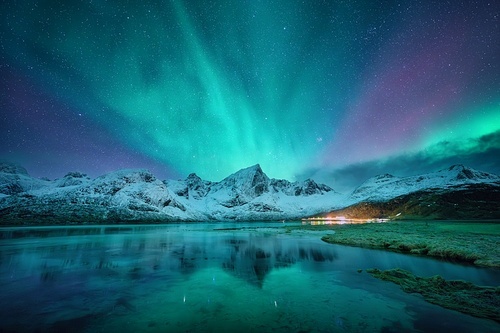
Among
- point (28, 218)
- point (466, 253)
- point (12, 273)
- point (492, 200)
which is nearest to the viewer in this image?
point (12, 273)

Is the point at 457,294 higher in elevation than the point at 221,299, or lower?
higher

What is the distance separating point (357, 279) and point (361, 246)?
19.3m

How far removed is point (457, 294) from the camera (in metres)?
12.2

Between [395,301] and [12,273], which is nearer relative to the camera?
[395,301]

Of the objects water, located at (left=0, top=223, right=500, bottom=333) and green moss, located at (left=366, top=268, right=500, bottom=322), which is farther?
green moss, located at (left=366, top=268, right=500, bottom=322)

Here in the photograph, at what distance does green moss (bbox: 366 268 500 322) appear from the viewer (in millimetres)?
10258

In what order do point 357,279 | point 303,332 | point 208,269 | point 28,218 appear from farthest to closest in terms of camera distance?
point 28,218 < point 208,269 < point 357,279 < point 303,332

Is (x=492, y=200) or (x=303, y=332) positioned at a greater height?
(x=492, y=200)

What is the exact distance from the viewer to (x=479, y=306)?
34.7ft

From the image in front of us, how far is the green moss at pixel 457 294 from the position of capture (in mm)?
10258

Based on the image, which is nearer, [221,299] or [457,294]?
[457,294]

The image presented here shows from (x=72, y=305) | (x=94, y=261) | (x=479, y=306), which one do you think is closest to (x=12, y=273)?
(x=94, y=261)

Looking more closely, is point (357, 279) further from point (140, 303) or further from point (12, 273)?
point (12, 273)

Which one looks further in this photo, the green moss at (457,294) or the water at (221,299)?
the green moss at (457,294)
